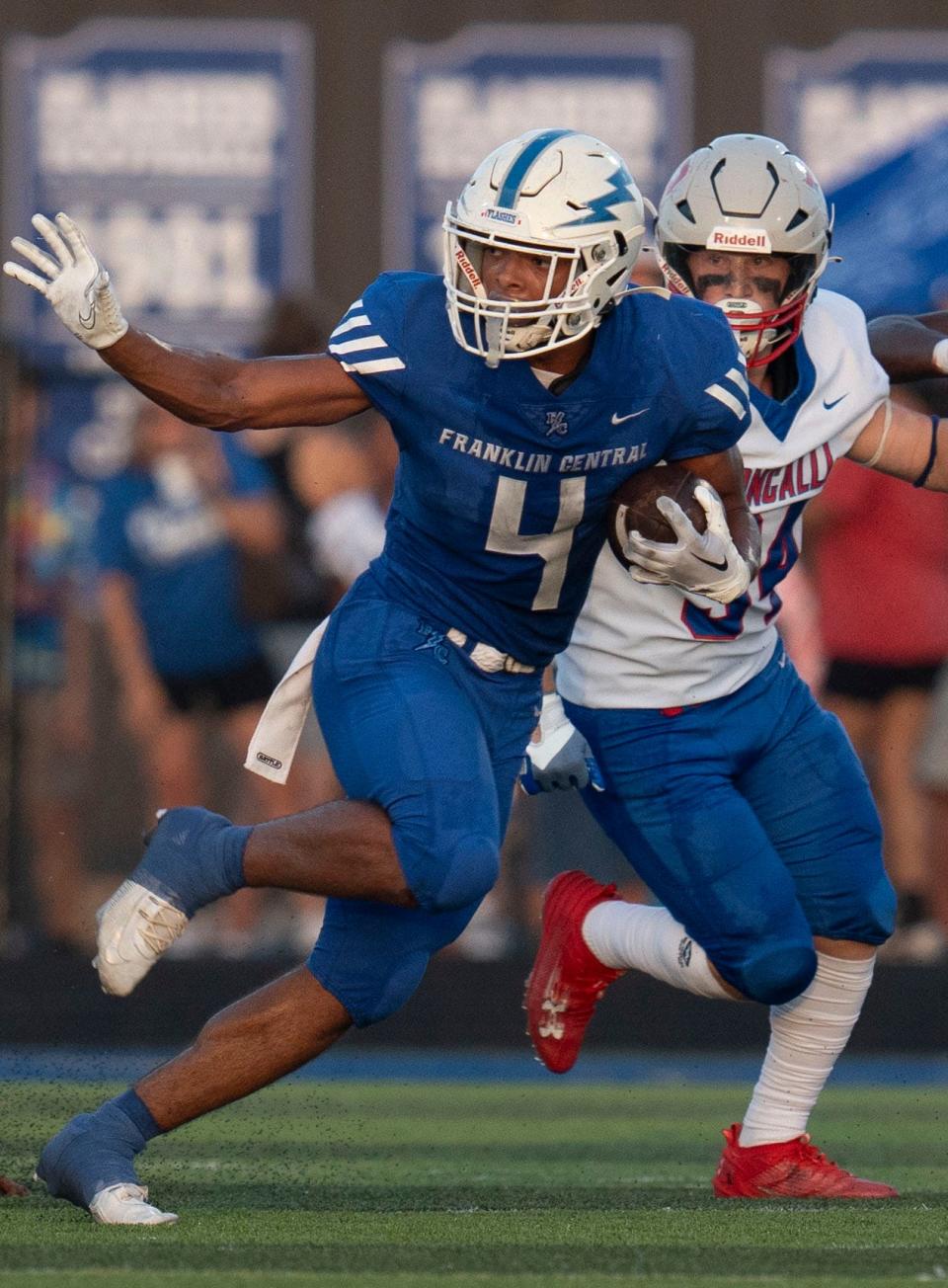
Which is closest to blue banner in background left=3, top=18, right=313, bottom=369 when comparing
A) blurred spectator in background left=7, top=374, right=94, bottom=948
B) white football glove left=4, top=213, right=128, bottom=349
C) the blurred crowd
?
blurred spectator in background left=7, top=374, right=94, bottom=948

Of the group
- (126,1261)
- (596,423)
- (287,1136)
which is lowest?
(287,1136)

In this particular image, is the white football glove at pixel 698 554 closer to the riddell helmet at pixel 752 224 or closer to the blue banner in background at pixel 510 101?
the riddell helmet at pixel 752 224

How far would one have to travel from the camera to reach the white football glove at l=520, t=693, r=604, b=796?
5.29m

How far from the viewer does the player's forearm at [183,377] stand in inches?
172

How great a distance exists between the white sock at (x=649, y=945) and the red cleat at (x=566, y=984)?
3 centimetres

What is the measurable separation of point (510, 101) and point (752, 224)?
6104 mm

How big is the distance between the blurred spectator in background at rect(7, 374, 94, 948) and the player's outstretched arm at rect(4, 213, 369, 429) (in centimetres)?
475

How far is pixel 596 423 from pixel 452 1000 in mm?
4490

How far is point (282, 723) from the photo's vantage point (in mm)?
4895

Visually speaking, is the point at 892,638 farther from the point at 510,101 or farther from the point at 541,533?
the point at 541,533

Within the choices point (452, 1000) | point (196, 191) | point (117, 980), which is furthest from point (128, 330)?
point (196, 191)

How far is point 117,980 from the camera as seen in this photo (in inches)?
175

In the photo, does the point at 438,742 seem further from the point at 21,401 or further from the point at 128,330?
the point at 21,401

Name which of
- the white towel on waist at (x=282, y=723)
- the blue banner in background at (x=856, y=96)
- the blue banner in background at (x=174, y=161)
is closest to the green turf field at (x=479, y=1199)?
the white towel on waist at (x=282, y=723)
